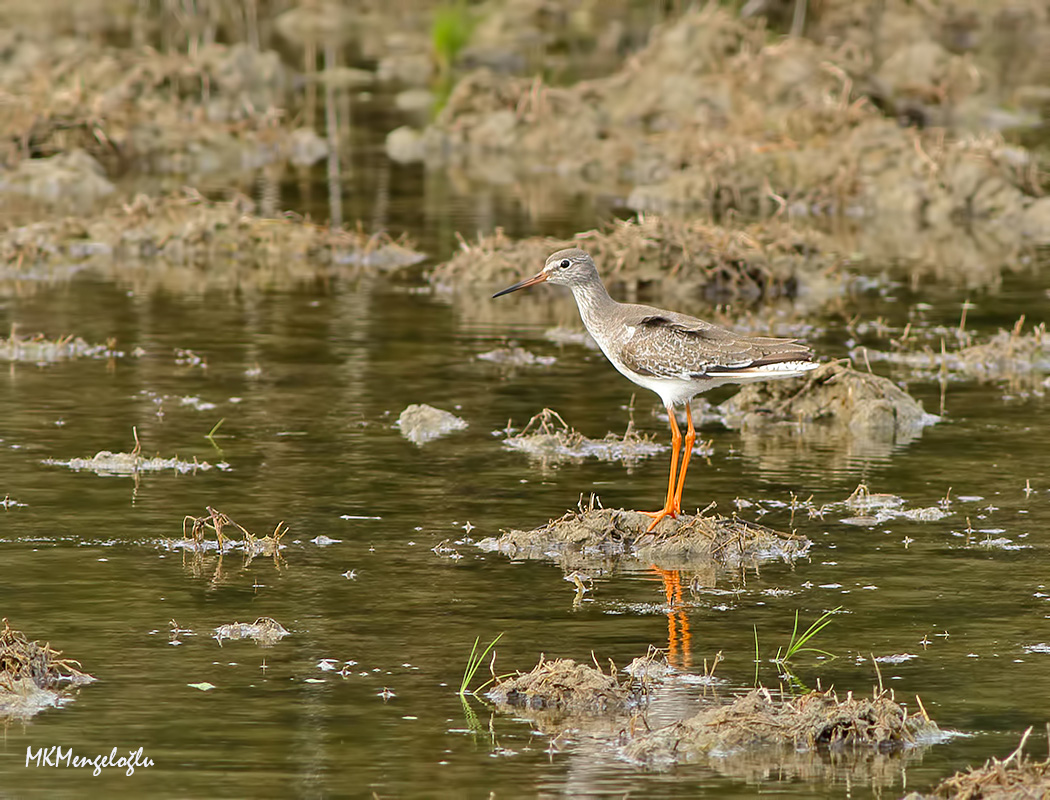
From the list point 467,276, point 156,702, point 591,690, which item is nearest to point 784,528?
point 591,690

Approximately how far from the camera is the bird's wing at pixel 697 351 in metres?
12.2

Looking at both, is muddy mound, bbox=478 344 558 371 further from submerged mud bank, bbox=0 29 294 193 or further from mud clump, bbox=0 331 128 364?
submerged mud bank, bbox=0 29 294 193

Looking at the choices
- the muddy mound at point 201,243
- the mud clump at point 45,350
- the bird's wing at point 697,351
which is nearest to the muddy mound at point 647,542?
the bird's wing at point 697,351

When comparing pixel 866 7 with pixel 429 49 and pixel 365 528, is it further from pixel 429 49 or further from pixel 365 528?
pixel 365 528

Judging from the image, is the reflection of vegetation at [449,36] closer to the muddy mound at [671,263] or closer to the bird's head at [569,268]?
the muddy mound at [671,263]

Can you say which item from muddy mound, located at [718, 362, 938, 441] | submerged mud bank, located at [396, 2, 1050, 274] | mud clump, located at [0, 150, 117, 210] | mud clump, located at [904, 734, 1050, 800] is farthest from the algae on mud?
mud clump, located at [0, 150, 117, 210]

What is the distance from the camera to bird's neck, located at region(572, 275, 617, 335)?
12.9 metres

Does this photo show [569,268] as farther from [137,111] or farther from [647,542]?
[137,111]

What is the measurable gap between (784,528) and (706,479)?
1460 millimetres

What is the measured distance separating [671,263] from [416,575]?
10876 millimetres

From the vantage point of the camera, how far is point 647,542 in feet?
39.0

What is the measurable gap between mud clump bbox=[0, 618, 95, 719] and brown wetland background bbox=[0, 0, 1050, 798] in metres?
0.02

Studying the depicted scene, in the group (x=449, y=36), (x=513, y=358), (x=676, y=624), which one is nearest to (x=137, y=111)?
(x=449, y=36)

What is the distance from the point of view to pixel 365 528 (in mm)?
12289
